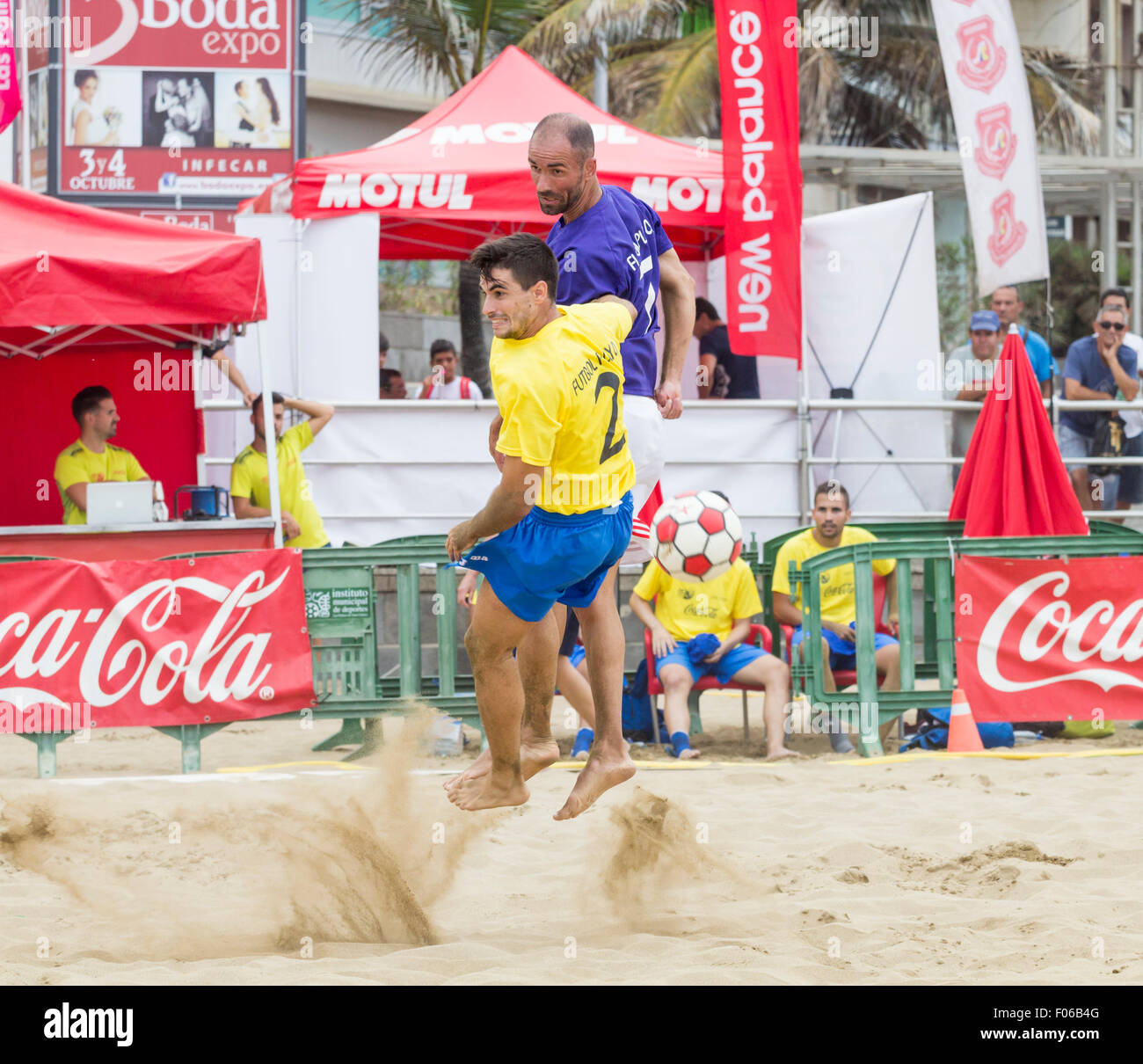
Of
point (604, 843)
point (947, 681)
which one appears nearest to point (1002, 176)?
point (947, 681)

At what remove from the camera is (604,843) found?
6191mm

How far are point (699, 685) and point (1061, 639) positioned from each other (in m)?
2.04

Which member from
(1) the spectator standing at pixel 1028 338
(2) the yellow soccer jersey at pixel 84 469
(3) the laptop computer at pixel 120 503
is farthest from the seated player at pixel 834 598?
(2) the yellow soccer jersey at pixel 84 469

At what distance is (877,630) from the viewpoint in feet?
29.7

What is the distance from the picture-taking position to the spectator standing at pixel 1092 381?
1139 centimetres

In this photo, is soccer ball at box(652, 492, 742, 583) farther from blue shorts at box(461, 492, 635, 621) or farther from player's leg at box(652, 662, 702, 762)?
blue shorts at box(461, 492, 635, 621)

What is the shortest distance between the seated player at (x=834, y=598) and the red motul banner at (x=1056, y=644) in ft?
1.75

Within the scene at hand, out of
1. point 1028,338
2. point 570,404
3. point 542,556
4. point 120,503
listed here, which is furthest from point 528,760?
point 1028,338

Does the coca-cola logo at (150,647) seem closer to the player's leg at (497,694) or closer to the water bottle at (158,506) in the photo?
the water bottle at (158,506)

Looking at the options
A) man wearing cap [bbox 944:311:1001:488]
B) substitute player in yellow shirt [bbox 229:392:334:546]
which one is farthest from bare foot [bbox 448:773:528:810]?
man wearing cap [bbox 944:311:1001:488]

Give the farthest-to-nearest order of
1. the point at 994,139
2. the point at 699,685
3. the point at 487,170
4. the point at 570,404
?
1. the point at 487,170
2. the point at 994,139
3. the point at 699,685
4. the point at 570,404

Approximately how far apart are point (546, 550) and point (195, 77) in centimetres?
1224

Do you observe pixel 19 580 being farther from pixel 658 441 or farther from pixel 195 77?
pixel 195 77

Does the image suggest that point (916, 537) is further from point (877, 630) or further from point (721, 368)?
point (721, 368)
